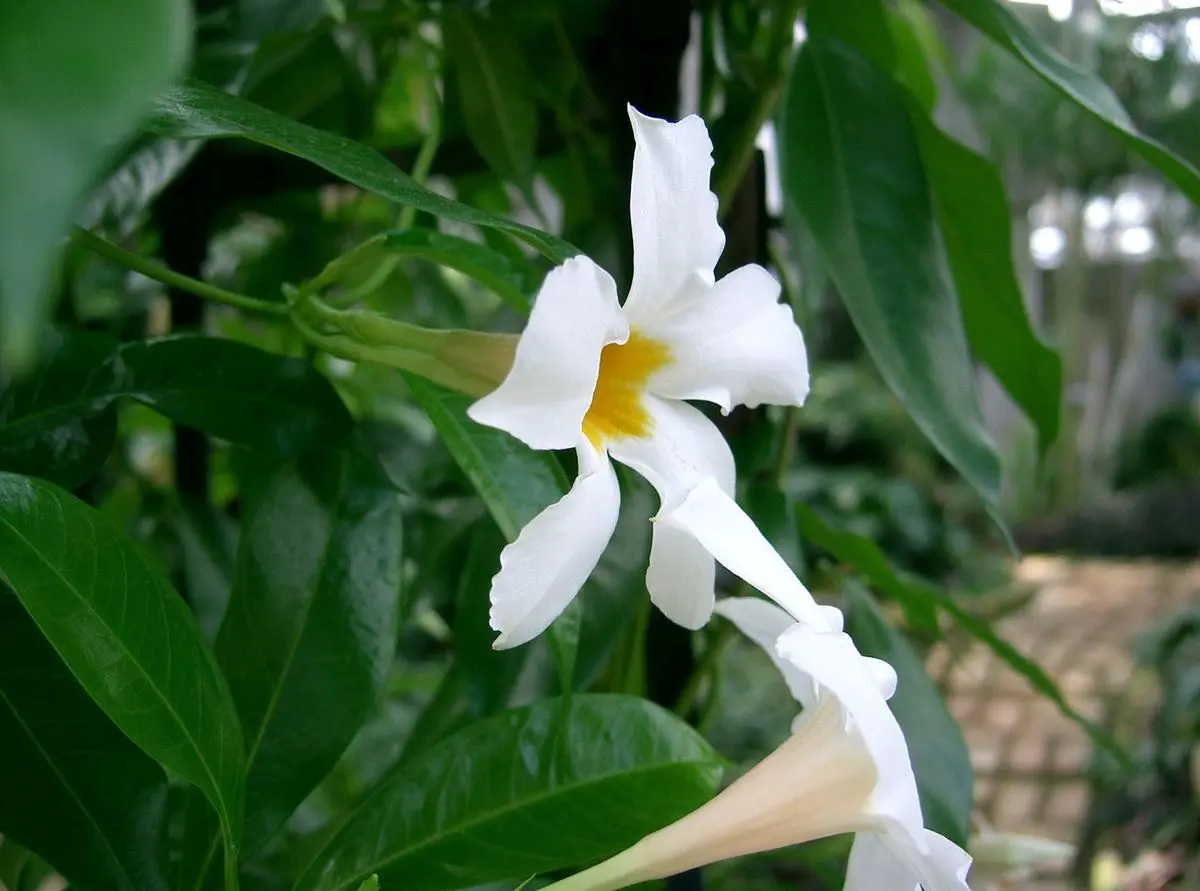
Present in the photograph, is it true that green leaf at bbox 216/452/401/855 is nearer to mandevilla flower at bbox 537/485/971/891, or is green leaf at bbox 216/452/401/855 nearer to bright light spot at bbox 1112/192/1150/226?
mandevilla flower at bbox 537/485/971/891

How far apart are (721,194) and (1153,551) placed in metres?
4.51

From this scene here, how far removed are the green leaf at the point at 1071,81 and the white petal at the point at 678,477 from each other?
0.20m

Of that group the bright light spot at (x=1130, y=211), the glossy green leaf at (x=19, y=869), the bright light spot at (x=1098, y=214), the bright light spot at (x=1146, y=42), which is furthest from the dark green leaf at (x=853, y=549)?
the bright light spot at (x=1130, y=211)

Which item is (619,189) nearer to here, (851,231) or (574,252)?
(851,231)

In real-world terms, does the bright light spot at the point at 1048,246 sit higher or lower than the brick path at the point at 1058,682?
higher

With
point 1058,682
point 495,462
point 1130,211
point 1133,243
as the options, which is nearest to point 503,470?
point 495,462

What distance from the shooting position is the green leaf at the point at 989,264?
45 centimetres

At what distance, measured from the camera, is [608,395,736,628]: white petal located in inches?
9.8

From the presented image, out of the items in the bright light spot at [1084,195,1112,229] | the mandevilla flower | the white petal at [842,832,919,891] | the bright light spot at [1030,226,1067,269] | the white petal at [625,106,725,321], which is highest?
the white petal at [625,106,725,321]

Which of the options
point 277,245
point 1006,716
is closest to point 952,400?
point 277,245

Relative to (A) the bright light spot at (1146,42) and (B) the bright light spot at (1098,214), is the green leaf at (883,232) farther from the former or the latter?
(B) the bright light spot at (1098,214)

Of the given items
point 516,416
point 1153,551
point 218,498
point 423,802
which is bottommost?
point 1153,551

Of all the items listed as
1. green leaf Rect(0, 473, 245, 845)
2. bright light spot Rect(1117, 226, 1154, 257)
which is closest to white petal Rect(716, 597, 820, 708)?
green leaf Rect(0, 473, 245, 845)

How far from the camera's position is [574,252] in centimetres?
25
